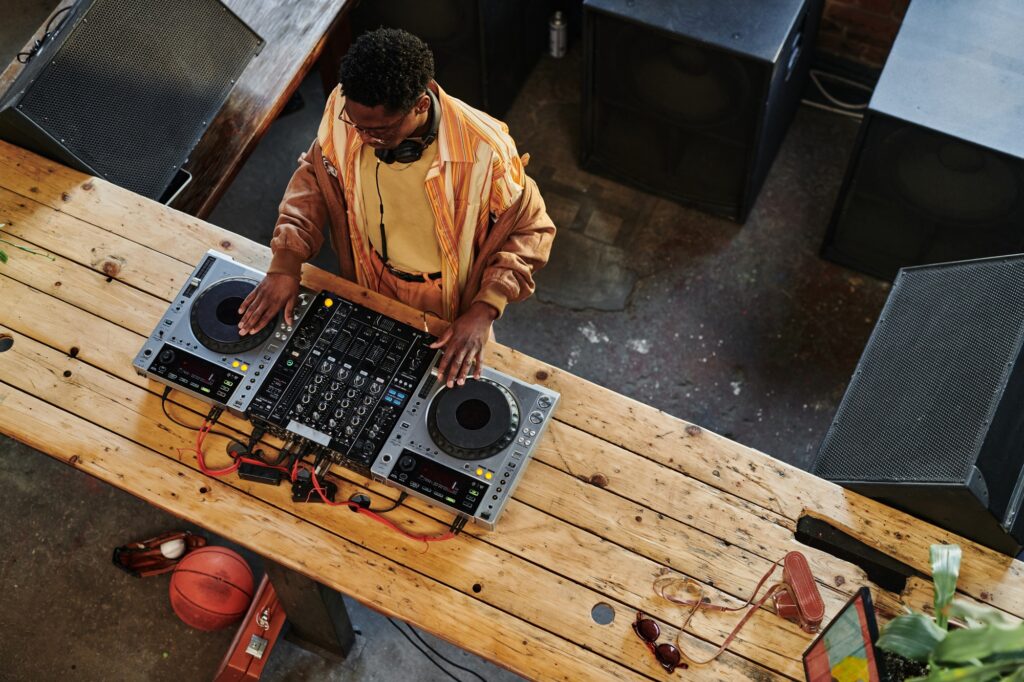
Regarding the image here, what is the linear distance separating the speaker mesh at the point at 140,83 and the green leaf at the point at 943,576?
6.70ft

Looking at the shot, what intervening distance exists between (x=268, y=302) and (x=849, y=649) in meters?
1.29

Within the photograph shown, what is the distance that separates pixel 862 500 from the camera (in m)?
2.12

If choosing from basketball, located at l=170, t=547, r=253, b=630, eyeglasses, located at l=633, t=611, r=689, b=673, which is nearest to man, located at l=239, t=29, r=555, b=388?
eyeglasses, located at l=633, t=611, r=689, b=673

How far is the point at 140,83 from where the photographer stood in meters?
2.67

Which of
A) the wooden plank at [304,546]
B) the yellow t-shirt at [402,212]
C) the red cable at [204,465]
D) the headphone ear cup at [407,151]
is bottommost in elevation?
the wooden plank at [304,546]

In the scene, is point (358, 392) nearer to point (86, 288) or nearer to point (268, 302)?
point (268, 302)

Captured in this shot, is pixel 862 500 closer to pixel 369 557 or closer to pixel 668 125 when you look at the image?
pixel 369 557

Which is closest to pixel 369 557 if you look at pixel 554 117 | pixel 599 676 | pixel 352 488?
pixel 352 488

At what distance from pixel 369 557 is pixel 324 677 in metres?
1.07

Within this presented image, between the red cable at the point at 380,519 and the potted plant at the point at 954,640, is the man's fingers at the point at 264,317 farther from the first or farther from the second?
the potted plant at the point at 954,640

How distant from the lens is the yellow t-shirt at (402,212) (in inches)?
81.1

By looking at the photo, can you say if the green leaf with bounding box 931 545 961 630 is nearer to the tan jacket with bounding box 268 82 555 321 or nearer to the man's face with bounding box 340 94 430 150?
the tan jacket with bounding box 268 82 555 321

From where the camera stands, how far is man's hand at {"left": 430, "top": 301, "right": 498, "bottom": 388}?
2.09 m

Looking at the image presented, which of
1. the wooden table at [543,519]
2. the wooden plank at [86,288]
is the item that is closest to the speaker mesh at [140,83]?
the wooden plank at [86,288]
